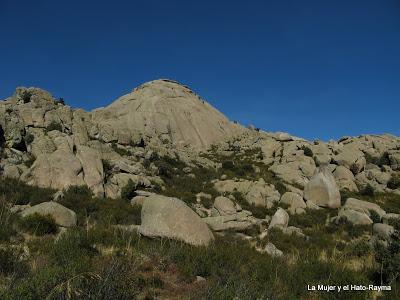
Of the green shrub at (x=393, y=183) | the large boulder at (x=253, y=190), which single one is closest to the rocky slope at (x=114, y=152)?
the green shrub at (x=393, y=183)

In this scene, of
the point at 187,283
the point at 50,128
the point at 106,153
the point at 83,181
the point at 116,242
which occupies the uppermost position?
the point at 50,128

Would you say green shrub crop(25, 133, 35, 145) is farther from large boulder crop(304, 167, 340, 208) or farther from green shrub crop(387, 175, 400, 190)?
green shrub crop(387, 175, 400, 190)

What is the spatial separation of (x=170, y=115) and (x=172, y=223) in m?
65.5

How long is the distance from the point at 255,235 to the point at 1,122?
2321 cm

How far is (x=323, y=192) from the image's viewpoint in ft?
101

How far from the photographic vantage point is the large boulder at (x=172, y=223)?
14.1 metres

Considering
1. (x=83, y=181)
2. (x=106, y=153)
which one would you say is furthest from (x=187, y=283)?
(x=106, y=153)

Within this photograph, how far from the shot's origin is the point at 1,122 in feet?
103

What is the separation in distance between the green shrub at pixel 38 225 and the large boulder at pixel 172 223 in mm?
3524

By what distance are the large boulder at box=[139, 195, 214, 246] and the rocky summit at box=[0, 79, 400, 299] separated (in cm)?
5

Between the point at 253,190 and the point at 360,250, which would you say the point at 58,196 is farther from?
the point at 360,250

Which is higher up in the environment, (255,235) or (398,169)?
(398,169)

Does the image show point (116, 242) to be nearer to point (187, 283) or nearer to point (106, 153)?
point (187, 283)

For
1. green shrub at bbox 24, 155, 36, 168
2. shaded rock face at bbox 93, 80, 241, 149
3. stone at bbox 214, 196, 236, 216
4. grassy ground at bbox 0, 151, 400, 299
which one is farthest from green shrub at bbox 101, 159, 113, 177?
shaded rock face at bbox 93, 80, 241, 149
